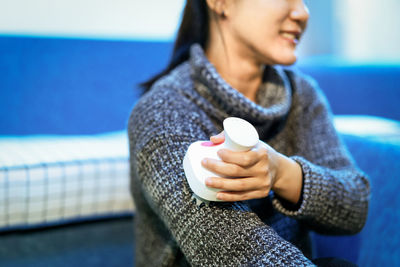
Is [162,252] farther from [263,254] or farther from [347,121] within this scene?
[347,121]

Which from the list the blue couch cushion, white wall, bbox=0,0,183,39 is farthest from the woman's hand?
white wall, bbox=0,0,183,39

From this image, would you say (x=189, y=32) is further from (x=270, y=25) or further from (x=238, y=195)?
(x=238, y=195)

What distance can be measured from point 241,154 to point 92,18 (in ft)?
5.06

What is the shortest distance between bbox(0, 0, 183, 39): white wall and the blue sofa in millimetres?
82

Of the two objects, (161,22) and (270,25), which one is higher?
(270,25)

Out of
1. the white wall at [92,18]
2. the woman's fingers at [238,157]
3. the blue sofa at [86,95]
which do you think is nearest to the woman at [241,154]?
the woman's fingers at [238,157]

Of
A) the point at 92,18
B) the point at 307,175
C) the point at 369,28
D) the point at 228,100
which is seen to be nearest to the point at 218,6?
the point at 228,100

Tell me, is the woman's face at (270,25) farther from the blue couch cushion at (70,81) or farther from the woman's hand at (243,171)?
the blue couch cushion at (70,81)

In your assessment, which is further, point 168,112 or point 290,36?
point 290,36

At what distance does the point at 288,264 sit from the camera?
0.47m

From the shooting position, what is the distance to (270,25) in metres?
0.70

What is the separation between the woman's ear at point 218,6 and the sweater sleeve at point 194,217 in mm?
280

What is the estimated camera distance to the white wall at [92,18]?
1.64 m

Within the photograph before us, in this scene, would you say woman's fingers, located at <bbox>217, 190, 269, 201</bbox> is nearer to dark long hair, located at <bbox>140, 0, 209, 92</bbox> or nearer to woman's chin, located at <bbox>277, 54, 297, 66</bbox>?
woman's chin, located at <bbox>277, 54, 297, 66</bbox>
